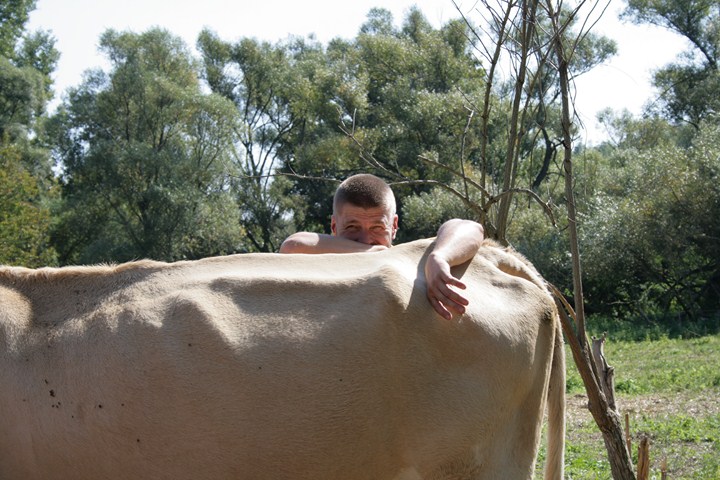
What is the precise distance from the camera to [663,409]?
10.9 meters

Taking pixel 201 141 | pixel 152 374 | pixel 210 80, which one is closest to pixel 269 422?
pixel 152 374

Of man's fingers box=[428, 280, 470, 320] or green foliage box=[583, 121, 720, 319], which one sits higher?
man's fingers box=[428, 280, 470, 320]

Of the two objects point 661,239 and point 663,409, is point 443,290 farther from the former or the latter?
point 661,239

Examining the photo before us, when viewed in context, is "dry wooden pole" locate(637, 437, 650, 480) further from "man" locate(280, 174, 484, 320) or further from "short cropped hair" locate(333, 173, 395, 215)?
"short cropped hair" locate(333, 173, 395, 215)

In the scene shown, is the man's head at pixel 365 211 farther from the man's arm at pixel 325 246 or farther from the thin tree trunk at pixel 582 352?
the thin tree trunk at pixel 582 352

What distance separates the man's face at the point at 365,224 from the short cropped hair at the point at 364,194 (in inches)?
0.9

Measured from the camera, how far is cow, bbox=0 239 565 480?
2.83 meters

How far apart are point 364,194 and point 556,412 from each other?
1.43 metres

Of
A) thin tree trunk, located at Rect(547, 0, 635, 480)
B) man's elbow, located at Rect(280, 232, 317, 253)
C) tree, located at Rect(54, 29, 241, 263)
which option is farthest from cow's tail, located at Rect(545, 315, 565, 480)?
tree, located at Rect(54, 29, 241, 263)

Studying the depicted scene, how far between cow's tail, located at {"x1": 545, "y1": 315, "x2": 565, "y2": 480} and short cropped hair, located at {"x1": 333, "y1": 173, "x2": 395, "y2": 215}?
3.70 feet

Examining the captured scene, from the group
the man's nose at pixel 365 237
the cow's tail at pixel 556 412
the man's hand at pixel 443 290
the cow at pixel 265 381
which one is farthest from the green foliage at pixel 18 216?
the man's hand at pixel 443 290

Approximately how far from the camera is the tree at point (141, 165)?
34.3 m

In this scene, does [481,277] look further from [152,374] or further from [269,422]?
[152,374]

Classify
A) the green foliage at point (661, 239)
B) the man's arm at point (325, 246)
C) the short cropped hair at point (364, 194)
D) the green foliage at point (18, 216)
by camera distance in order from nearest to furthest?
the man's arm at point (325, 246) → the short cropped hair at point (364, 194) → the green foliage at point (661, 239) → the green foliage at point (18, 216)
